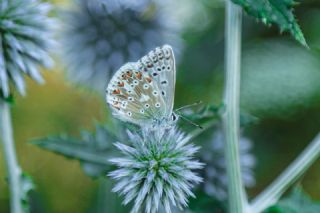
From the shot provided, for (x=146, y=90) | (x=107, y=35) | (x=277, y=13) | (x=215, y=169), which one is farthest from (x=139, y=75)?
(x=107, y=35)

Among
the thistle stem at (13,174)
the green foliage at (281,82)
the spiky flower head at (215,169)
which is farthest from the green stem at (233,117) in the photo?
the green foliage at (281,82)

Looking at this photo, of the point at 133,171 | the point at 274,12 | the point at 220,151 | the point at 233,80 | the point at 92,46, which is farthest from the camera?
the point at 92,46

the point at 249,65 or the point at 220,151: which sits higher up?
the point at 249,65

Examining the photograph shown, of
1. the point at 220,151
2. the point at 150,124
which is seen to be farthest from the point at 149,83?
the point at 220,151

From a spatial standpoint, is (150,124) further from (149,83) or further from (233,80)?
(233,80)

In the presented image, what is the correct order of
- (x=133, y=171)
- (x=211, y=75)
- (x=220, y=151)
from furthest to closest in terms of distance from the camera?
(x=211, y=75)
(x=220, y=151)
(x=133, y=171)

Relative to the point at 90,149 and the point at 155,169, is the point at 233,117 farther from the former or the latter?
the point at 90,149

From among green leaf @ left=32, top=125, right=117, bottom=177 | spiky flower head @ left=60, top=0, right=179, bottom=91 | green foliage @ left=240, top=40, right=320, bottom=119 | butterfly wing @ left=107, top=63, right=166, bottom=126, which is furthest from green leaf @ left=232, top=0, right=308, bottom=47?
green foliage @ left=240, top=40, right=320, bottom=119
